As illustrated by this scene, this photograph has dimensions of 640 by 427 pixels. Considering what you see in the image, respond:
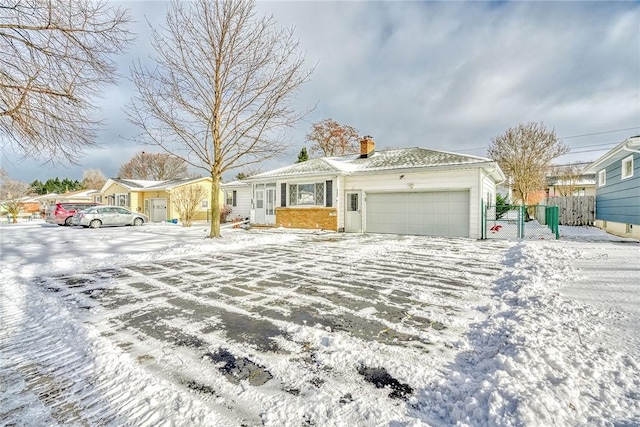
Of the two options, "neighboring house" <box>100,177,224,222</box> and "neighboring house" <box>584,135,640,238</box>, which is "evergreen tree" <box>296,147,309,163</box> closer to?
"neighboring house" <box>100,177,224,222</box>

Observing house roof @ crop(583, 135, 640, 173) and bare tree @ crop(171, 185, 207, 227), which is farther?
bare tree @ crop(171, 185, 207, 227)

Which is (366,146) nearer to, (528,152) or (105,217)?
(528,152)

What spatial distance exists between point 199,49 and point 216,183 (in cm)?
491

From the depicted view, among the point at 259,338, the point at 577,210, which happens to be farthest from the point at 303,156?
the point at 259,338

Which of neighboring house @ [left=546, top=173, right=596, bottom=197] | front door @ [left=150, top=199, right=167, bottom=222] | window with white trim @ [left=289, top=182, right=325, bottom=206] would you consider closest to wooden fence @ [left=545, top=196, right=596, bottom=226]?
window with white trim @ [left=289, top=182, right=325, bottom=206]

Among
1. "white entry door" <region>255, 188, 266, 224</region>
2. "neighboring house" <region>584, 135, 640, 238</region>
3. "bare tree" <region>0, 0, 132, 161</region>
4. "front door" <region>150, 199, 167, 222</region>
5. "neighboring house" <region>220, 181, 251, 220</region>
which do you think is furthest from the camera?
"front door" <region>150, 199, 167, 222</region>

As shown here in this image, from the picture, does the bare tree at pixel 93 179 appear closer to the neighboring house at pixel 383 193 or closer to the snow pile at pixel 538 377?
the neighboring house at pixel 383 193

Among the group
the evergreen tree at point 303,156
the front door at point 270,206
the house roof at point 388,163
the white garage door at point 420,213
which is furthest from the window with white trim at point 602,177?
the evergreen tree at point 303,156

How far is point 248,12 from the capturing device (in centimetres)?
1068

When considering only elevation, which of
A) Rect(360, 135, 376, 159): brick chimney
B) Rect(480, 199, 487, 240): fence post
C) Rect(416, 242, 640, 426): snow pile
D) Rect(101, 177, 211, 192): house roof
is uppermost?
Rect(360, 135, 376, 159): brick chimney

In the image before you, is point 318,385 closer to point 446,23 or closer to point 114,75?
point 114,75

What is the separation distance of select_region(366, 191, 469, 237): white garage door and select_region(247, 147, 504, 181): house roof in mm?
1255

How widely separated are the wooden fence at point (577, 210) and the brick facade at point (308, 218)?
13.6 meters

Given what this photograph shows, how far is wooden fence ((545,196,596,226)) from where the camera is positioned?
17519mm
